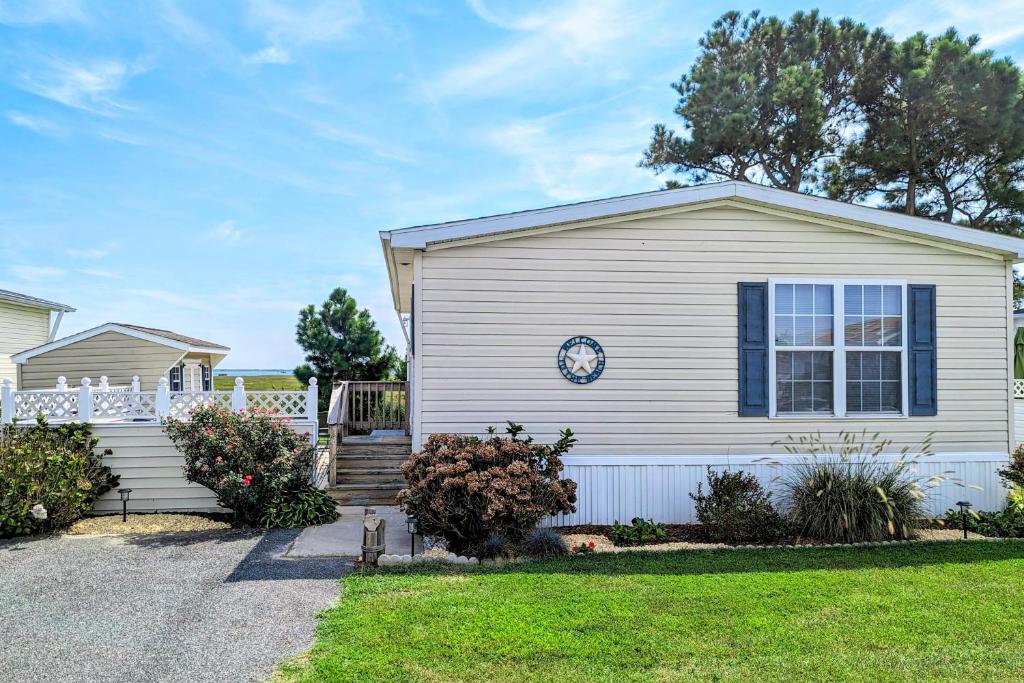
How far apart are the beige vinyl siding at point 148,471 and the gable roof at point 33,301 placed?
10.3 m

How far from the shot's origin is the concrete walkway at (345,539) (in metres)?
6.45

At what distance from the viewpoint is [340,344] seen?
723 inches

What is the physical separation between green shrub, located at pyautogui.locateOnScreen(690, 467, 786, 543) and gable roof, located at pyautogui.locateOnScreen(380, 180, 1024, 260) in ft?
10.6

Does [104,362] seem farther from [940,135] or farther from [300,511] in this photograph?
[940,135]

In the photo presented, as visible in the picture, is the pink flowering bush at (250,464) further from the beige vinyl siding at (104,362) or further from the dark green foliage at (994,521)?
the dark green foliage at (994,521)

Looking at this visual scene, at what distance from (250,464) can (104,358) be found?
7.79m

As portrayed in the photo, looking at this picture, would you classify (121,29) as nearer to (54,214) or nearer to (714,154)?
(54,214)

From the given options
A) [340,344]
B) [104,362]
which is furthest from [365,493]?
[340,344]

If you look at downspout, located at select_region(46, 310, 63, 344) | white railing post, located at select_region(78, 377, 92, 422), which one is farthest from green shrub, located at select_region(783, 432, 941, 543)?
downspout, located at select_region(46, 310, 63, 344)

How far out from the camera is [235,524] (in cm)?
778

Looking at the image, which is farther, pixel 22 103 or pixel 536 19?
pixel 22 103

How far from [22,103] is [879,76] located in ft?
67.5

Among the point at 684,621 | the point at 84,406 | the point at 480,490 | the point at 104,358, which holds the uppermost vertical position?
the point at 104,358

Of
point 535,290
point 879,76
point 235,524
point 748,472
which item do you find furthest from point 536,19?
point 879,76
